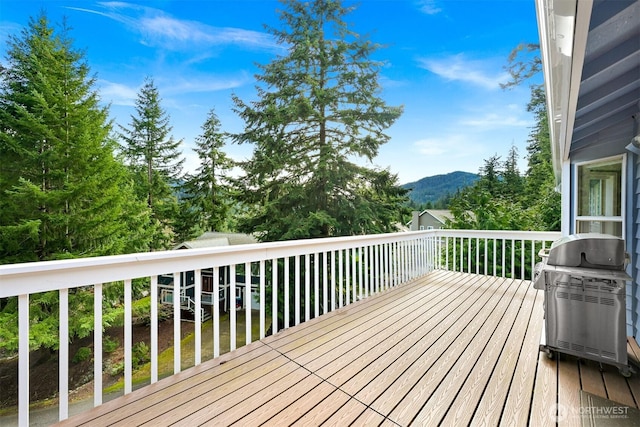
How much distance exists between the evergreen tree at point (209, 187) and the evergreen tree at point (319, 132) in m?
6.74

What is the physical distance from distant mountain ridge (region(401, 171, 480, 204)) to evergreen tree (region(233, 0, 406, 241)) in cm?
1156

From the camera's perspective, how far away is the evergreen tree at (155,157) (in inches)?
605

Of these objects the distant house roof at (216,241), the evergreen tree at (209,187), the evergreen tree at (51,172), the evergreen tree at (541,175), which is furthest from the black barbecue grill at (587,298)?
the evergreen tree at (209,187)

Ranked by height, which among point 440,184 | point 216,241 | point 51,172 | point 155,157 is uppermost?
point 155,157

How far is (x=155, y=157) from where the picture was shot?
16359 millimetres

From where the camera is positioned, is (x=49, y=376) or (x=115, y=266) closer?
(x=115, y=266)

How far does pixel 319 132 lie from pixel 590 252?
8.91 meters

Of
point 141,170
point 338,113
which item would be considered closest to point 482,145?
point 338,113

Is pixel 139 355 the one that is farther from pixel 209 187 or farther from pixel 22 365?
pixel 22 365

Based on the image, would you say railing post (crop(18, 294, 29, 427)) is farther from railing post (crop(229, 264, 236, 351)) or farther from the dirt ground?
the dirt ground

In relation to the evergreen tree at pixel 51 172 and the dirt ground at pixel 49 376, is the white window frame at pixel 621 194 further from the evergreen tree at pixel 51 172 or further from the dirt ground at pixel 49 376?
the dirt ground at pixel 49 376

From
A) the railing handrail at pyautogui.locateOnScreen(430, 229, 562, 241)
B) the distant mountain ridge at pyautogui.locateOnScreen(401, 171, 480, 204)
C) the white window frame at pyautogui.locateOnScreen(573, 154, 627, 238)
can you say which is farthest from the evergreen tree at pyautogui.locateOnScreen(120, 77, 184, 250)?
the white window frame at pyautogui.locateOnScreen(573, 154, 627, 238)

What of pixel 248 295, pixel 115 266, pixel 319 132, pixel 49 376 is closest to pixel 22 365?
pixel 115 266

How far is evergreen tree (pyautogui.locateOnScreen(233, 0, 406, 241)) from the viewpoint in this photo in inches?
388
